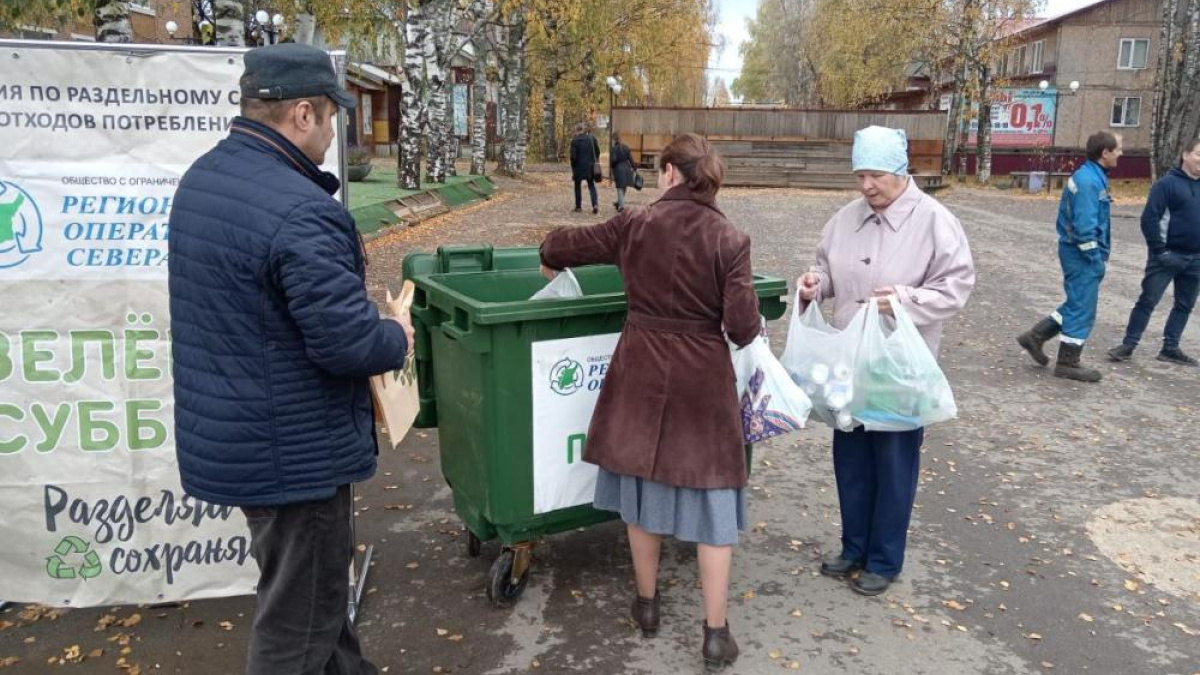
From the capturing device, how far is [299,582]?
7.87 feet

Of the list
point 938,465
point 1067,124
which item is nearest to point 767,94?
point 1067,124

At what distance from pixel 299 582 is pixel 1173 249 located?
759 centimetres

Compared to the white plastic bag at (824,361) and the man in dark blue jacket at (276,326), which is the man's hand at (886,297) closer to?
the white plastic bag at (824,361)

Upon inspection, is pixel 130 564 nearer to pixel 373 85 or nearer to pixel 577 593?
pixel 577 593

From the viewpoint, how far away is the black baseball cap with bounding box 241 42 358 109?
220 cm

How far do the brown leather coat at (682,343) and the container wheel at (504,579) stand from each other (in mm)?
722

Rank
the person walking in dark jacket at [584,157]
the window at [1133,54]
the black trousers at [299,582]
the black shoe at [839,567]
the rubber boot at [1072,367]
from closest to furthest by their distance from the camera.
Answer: the black trousers at [299,582] < the black shoe at [839,567] < the rubber boot at [1072,367] < the person walking in dark jacket at [584,157] < the window at [1133,54]

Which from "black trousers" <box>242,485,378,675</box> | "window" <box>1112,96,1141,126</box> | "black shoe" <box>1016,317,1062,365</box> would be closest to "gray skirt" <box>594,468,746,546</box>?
"black trousers" <box>242,485,378,675</box>

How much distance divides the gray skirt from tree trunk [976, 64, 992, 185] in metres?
31.5

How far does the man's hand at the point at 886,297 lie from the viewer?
347cm

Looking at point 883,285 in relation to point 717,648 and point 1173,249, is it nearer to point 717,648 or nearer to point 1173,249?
point 717,648

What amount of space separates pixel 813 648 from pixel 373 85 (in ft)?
118

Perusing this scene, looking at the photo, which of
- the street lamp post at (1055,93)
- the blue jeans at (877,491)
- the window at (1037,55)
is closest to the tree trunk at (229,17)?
the blue jeans at (877,491)

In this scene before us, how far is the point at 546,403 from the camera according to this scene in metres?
3.46
